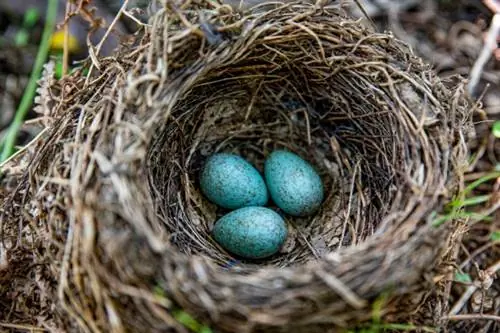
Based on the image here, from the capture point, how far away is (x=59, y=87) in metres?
2.19

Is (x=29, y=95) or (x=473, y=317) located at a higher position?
(x=29, y=95)

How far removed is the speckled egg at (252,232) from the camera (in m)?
2.01

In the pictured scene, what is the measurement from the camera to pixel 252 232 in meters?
2.01

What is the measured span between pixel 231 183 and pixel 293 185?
18 cm

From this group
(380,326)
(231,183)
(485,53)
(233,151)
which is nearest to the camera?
(380,326)

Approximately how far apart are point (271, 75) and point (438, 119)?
0.52 metres

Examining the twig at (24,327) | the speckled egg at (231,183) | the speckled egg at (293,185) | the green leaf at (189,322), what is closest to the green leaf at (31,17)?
the speckled egg at (231,183)

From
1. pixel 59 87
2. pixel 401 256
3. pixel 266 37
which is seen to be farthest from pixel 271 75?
pixel 401 256

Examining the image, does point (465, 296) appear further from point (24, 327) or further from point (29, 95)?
point (29, 95)

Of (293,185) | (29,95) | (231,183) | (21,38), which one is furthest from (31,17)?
(293,185)

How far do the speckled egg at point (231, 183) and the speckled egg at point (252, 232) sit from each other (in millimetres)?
65

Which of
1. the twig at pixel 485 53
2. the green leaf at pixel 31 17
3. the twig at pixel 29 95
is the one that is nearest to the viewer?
A: the twig at pixel 29 95

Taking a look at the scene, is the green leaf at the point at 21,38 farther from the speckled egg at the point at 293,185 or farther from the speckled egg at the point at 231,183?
the speckled egg at the point at 293,185

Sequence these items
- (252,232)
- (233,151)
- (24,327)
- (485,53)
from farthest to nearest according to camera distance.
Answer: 1. (485,53)
2. (233,151)
3. (252,232)
4. (24,327)
